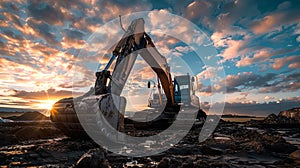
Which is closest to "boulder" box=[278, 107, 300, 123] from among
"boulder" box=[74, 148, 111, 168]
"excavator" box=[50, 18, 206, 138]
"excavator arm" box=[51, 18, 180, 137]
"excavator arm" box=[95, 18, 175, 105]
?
"excavator" box=[50, 18, 206, 138]

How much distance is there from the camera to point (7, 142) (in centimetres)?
648

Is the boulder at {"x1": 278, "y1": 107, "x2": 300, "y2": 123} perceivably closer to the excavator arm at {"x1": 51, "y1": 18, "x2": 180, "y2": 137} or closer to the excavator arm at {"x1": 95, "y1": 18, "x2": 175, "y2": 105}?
the excavator arm at {"x1": 95, "y1": 18, "x2": 175, "y2": 105}

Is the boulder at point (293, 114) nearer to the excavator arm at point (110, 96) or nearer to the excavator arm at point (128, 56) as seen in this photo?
the excavator arm at point (128, 56)

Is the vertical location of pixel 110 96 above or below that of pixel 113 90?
below

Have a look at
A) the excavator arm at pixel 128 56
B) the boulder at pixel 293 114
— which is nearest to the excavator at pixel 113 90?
the excavator arm at pixel 128 56

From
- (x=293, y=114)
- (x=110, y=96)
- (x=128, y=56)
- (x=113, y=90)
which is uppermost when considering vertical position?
(x=128, y=56)

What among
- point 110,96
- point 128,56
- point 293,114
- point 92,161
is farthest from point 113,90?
point 293,114

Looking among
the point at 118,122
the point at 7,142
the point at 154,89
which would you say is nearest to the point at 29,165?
the point at 118,122

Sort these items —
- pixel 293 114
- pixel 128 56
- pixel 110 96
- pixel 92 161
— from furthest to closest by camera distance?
pixel 293 114 → pixel 128 56 → pixel 110 96 → pixel 92 161

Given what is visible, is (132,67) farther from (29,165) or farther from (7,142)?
(7,142)

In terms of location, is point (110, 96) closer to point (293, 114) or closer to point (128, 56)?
point (128, 56)

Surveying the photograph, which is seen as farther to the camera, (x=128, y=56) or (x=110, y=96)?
(x=128, y=56)

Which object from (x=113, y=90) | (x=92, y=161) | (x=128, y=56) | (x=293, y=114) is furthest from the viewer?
(x=293, y=114)

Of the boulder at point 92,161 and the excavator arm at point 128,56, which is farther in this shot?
the excavator arm at point 128,56
